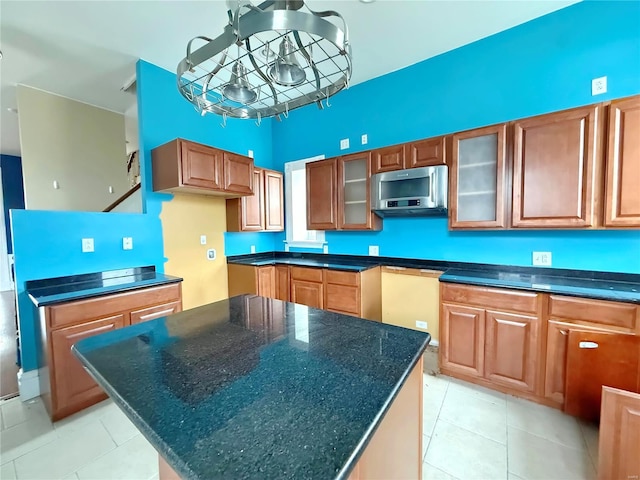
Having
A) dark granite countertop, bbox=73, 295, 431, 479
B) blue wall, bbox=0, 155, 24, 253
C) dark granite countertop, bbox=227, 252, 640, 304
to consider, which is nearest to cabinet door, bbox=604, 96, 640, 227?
dark granite countertop, bbox=227, 252, 640, 304

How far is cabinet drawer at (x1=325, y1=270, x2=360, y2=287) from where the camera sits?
→ 2893 millimetres

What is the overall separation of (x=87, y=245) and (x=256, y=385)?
248cm

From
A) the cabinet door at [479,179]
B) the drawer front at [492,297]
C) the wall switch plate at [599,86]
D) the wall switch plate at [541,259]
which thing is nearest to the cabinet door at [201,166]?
the cabinet door at [479,179]

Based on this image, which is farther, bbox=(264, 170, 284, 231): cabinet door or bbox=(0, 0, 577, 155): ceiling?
bbox=(264, 170, 284, 231): cabinet door

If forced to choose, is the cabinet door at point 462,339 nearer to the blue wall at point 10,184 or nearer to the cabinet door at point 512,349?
the cabinet door at point 512,349

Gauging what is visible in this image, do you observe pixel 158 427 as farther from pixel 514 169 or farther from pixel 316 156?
pixel 316 156

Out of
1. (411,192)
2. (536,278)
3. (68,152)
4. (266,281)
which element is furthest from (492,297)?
(68,152)

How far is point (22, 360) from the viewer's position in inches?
86.9

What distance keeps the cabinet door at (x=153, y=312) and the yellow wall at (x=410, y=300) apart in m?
2.20

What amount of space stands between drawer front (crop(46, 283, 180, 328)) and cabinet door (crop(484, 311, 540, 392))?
267 cm

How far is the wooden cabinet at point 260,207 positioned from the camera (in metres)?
3.44

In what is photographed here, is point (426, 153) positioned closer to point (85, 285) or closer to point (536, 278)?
point (536, 278)

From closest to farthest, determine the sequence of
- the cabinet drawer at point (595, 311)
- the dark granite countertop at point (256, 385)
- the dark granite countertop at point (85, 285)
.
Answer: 1. the dark granite countertop at point (256, 385)
2. the cabinet drawer at point (595, 311)
3. the dark granite countertop at point (85, 285)

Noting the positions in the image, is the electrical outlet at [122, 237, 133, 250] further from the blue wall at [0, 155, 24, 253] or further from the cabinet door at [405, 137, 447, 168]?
the blue wall at [0, 155, 24, 253]
